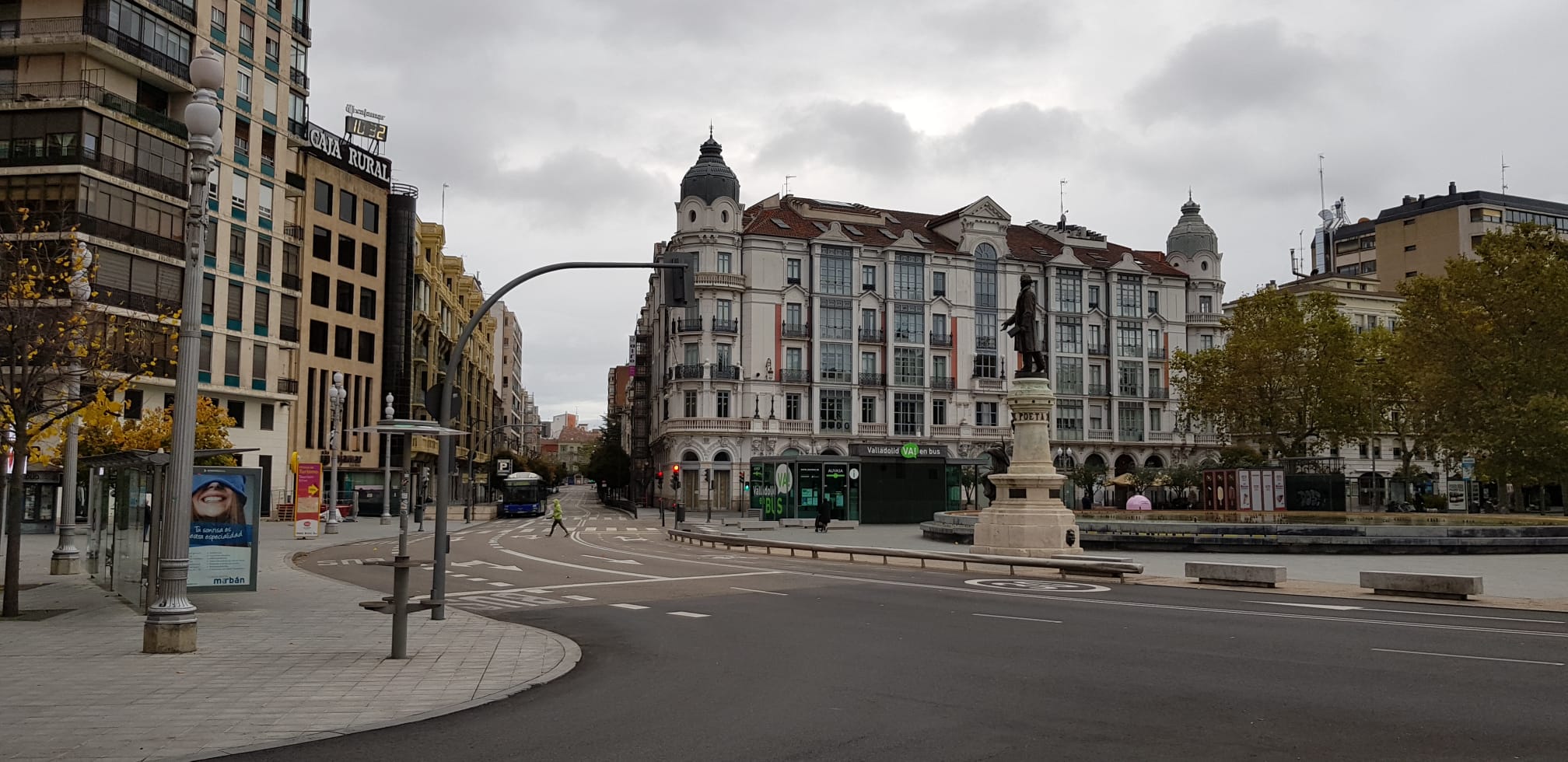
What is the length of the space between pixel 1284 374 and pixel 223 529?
57463mm

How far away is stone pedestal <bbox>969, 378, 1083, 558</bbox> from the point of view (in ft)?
86.5

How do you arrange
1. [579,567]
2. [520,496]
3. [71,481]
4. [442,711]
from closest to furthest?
[442,711]
[71,481]
[579,567]
[520,496]

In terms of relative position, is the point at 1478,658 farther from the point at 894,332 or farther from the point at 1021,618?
the point at 894,332

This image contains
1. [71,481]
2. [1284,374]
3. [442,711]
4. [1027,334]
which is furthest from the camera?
[1284,374]

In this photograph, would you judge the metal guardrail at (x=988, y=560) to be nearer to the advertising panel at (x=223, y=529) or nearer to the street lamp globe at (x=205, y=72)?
the advertising panel at (x=223, y=529)

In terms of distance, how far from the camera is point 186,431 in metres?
12.0

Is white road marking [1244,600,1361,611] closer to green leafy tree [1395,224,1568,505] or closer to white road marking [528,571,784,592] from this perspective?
white road marking [528,571,784,592]

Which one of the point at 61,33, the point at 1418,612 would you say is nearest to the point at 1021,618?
the point at 1418,612

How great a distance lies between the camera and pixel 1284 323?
6181 cm

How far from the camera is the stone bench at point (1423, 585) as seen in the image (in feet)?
59.2

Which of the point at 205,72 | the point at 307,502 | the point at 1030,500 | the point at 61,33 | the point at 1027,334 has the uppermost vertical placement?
A: the point at 61,33

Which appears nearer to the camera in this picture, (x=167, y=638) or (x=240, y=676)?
(x=240, y=676)

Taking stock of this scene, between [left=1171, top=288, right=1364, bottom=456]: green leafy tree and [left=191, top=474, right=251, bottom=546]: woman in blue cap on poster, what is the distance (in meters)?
56.0

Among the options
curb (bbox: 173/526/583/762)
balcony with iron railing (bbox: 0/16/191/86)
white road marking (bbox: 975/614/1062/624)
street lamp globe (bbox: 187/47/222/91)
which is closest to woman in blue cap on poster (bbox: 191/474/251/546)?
curb (bbox: 173/526/583/762)
